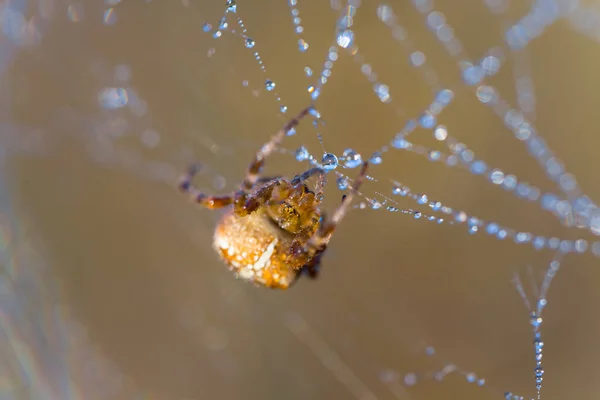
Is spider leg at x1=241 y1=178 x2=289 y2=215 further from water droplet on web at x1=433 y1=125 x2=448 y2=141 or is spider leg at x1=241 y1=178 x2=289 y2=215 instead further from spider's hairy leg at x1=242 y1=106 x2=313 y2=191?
water droplet on web at x1=433 y1=125 x2=448 y2=141

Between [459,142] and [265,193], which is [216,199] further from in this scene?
[459,142]

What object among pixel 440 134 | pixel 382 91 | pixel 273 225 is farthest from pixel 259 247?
pixel 382 91

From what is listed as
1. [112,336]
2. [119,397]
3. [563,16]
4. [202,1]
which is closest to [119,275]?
[112,336]

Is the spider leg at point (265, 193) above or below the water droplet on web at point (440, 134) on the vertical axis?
below

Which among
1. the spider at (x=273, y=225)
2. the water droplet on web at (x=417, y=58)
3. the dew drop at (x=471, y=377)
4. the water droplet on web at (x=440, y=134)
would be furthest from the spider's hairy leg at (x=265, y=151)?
the dew drop at (x=471, y=377)

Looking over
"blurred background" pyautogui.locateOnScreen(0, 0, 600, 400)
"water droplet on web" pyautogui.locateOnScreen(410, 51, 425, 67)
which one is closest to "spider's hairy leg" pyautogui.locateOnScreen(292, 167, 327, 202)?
"blurred background" pyautogui.locateOnScreen(0, 0, 600, 400)

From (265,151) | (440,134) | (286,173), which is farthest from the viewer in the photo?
(286,173)

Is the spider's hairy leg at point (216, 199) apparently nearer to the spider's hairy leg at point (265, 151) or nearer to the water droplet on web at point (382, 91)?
the spider's hairy leg at point (265, 151)
